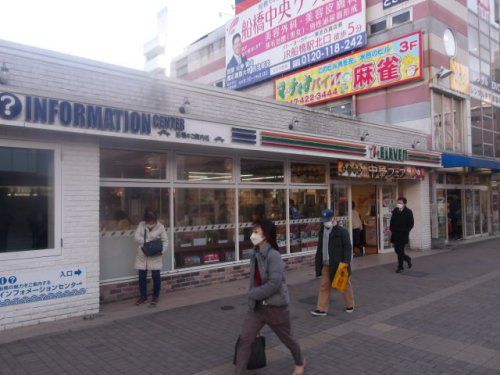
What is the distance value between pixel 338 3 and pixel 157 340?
15.7 meters

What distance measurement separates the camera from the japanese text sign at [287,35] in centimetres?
1672

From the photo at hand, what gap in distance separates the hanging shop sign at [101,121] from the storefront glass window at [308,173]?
3074 mm

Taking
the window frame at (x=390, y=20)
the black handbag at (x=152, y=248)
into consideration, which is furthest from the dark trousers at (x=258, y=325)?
the window frame at (x=390, y=20)

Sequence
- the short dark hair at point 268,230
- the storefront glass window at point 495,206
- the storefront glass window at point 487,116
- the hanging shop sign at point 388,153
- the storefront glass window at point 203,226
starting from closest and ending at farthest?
the short dark hair at point 268,230
the storefront glass window at point 203,226
the hanging shop sign at point 388,153
the storefront glass window at point 487,116
the storefront glass window at point 495,206

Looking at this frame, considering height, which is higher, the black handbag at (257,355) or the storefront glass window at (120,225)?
the storefront glass window at (120,225)

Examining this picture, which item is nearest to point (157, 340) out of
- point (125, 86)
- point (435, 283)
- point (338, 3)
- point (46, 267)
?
point (46, 267)

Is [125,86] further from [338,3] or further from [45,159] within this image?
[338,3]

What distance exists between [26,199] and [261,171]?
5131 millimetres

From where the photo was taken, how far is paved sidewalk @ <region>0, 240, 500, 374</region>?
15.1ft

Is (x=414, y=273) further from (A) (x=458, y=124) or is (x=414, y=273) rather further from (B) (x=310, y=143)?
(A) (x=458, y=124)

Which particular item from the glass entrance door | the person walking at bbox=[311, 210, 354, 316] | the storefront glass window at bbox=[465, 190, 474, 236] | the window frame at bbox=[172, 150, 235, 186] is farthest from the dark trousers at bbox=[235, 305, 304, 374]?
the storefront glass window at bbox=[465, 190, 474, 236]

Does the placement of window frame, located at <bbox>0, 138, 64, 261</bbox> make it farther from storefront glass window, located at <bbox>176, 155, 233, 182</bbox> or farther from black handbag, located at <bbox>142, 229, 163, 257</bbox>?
storefront glass window, located at <bbox>176, 155, 233, 182</bbox>

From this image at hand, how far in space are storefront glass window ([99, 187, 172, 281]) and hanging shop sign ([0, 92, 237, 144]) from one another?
4.47ft

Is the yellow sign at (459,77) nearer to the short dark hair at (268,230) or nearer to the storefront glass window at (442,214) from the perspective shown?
the storefront glass window at (442,214)
